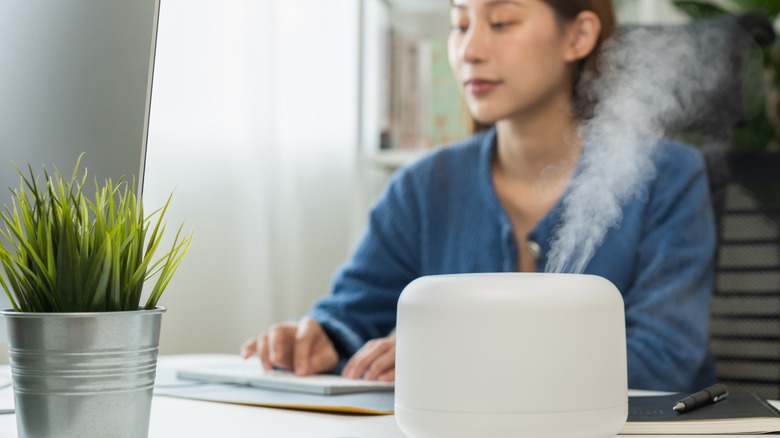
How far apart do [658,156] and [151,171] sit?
103 cm

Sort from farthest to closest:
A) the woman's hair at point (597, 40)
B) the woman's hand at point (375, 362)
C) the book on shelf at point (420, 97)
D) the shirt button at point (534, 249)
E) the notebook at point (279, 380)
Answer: the book on shelf at point (420, 97) < the woman's hair at point (597, 40) < the shirt button at point (534, 249) < the woman's hand at point (375, 362) < the notebook at point (279, 380)

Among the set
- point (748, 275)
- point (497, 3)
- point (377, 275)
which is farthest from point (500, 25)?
point (748, 275)

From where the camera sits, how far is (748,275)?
1515 millimetres

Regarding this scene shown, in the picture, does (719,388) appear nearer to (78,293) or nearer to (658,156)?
(78,293)

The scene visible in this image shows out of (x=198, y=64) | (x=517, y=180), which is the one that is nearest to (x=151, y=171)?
(x=198, y=64)

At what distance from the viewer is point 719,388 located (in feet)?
2.68

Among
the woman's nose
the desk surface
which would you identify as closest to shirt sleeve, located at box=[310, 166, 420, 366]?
the woman's nose

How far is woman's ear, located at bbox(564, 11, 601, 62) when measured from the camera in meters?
1.58

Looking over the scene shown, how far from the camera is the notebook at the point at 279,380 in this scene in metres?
0.95

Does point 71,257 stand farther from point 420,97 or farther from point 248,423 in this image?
point 420,97

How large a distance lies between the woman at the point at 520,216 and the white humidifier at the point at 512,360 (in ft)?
1.89

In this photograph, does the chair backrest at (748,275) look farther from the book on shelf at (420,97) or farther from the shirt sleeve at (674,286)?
the book on shelf at (420,97)

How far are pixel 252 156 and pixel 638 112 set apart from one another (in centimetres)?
92

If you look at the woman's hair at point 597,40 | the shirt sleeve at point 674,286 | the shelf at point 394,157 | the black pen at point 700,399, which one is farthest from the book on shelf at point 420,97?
the black pen at point 700,399
